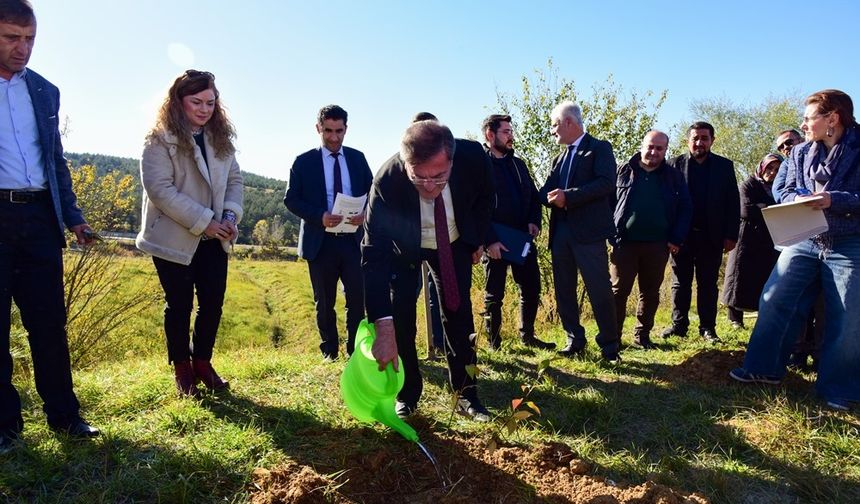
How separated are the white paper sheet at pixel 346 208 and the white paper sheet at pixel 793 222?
3.05 m

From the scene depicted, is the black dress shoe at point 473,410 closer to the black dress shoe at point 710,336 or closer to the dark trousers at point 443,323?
the dark trousers at point 443,323

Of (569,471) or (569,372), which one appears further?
(569,372)

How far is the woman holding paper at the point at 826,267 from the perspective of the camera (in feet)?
11.7

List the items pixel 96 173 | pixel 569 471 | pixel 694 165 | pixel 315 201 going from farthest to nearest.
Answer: pixel 96 173
pixel 694 165
pixel 315 201
pixel 569 471

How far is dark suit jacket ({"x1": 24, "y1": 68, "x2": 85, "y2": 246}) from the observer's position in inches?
120

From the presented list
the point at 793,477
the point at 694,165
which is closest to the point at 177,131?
the point at 793,477

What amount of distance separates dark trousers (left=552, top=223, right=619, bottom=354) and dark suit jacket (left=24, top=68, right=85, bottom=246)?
3.66 m

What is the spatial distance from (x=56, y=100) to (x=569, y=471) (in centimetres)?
340

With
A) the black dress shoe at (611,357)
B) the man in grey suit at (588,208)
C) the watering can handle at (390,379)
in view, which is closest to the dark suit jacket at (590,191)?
the man in grey suit at (588,208)

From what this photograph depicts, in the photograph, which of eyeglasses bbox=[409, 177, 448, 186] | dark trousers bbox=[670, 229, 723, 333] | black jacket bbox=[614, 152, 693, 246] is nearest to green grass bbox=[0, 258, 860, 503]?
eyeglasses bbox=[409, 177, 448, 186]

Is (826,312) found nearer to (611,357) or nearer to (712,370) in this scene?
(712,370)

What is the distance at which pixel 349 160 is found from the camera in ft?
17.1

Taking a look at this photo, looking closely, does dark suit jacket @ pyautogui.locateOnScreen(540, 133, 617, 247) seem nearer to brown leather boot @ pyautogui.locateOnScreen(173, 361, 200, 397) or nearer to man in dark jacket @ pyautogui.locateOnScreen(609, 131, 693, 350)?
man in dark jacket @ pyautogui.locateOnScreen(609, 131, 693, 350)

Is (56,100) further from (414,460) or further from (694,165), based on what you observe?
(694,165)
